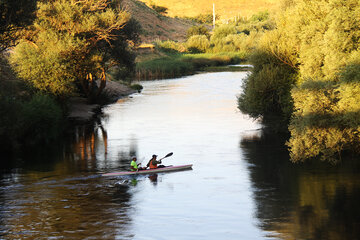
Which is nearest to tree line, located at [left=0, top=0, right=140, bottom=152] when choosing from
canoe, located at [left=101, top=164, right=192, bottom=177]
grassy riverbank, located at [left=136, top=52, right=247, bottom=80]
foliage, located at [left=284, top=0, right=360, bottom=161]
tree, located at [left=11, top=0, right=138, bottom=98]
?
tree, located at [left=11, top=0, right=138, bottom=98]

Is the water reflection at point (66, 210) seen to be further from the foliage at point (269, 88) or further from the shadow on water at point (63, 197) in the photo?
the foliage at point (269, 88)

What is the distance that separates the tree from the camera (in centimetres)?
4750

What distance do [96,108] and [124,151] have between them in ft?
76.7

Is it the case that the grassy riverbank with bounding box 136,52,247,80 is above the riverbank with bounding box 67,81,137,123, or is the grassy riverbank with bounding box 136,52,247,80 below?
above

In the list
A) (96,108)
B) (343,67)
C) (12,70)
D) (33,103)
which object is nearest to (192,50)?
(96,108)

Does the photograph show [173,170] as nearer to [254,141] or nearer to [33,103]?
[254,141]

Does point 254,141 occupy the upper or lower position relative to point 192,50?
lower

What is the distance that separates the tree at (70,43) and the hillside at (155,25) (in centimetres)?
9063

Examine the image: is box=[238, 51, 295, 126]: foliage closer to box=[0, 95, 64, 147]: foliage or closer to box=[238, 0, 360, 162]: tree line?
box=[238, 0, 360, 162]: tree line

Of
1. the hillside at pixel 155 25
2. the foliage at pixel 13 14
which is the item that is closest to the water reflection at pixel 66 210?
the foliage at pixel 13 14

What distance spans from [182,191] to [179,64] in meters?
71.6

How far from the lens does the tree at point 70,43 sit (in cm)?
4750

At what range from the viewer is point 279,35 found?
40906 millimetres

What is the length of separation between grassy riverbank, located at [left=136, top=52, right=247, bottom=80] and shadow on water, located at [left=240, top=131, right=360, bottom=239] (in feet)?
191
